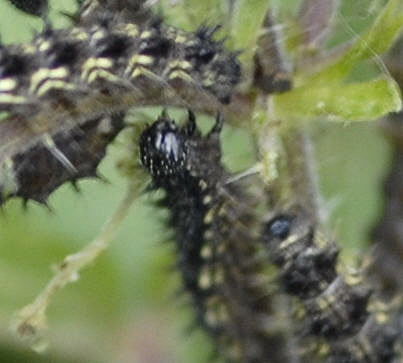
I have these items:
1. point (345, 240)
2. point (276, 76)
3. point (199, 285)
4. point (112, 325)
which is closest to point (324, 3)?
point (276, 76)

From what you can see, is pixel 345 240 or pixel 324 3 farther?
pixel 345 240

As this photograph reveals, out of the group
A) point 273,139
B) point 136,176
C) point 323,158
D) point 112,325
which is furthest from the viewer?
point 112,325

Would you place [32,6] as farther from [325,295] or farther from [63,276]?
[325,295]

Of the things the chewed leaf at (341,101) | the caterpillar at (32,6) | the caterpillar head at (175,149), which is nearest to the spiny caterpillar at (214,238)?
the caterpillar head at (175,149)

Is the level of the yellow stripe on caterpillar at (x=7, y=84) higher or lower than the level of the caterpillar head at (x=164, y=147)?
higher

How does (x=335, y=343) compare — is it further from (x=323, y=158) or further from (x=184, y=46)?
(x=184, y=46)

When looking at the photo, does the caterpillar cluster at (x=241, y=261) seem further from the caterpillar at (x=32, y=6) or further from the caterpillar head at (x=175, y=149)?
the caterpillar at (x=32, y=6)

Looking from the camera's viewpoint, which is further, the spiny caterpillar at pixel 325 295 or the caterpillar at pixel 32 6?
the spiny caterpillar at pixel 325 295
